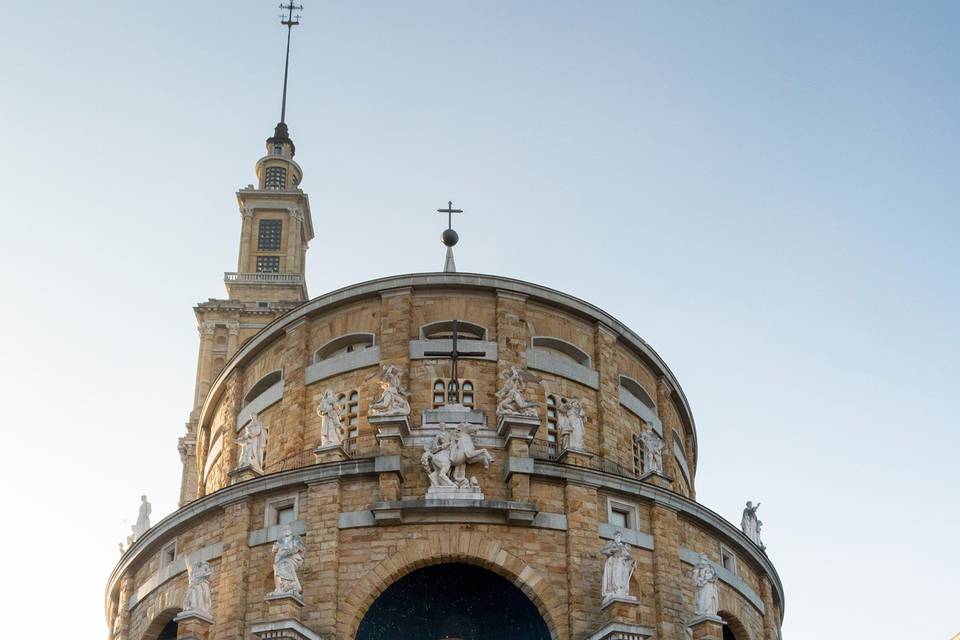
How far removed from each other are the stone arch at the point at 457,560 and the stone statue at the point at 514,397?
4.30 m

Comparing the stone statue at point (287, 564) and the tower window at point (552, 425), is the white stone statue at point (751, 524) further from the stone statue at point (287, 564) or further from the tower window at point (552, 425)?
Answer: the stone statue at point (287, 564)

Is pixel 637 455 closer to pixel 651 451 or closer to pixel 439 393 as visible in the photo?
pixel 651 451

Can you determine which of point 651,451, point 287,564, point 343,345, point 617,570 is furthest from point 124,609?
point 651,451

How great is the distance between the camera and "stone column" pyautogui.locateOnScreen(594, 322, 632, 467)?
4528 cm

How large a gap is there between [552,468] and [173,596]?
12315 millimetres

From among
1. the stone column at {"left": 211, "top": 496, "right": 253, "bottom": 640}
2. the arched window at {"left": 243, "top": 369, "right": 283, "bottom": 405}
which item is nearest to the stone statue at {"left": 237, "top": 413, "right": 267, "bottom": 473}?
the stone column at {"left": 211, "top": 496, "right": 253, "bottom": 640}

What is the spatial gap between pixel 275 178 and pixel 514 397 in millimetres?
35428

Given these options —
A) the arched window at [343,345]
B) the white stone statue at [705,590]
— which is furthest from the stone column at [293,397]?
the white stone statue at [705,590]

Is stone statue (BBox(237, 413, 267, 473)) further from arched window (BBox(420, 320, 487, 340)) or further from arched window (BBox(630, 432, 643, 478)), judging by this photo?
arched window (BBox(630, 432, 643, 478))

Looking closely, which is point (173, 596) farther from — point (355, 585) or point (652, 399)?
point (652, 399)

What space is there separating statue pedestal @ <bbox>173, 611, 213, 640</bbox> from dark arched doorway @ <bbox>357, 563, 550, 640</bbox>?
16.2 feet

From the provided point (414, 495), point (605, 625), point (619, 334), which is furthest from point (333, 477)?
point (619, 334)

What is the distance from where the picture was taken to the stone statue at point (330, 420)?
43.0 meters

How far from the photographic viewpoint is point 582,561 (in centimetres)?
4047
